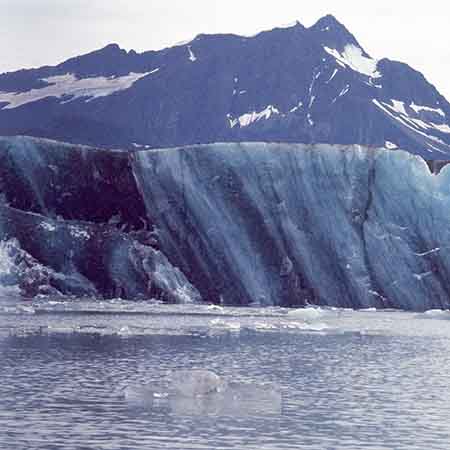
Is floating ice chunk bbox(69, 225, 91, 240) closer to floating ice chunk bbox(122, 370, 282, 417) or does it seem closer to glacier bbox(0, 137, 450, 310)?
glacier bbox(0, 137, 450, 310)

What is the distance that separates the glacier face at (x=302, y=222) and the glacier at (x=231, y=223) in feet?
0.20

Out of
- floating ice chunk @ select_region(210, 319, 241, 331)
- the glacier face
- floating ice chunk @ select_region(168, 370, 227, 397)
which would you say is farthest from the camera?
the glacier face

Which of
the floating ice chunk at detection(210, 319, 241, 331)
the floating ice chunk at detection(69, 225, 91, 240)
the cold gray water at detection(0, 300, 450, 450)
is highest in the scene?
the floating ice chunk at detection(69, 225, 91, 240)

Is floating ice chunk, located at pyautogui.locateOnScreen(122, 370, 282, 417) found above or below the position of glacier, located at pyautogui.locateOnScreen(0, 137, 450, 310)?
below

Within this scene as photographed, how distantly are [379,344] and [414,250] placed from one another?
2746 centimetres

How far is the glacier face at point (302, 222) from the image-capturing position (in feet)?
230

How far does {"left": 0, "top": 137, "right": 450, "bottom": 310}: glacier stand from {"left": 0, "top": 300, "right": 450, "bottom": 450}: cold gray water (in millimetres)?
12306

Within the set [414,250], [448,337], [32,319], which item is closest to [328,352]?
[448,337]

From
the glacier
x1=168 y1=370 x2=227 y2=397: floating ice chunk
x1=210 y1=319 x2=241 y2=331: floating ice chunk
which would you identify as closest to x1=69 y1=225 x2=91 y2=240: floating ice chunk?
the glacier

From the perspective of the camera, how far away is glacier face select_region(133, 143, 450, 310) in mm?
70188

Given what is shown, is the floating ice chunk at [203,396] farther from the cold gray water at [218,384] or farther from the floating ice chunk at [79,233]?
the floating ice chunk at [79,233]

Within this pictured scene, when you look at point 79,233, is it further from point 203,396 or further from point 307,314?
point 203,396

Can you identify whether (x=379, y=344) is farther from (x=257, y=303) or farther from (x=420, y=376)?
(x=257, y=303)

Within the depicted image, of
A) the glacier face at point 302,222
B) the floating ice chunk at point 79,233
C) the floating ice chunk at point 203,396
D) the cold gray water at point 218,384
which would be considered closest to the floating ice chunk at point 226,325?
the cold gray water at point 218,384
